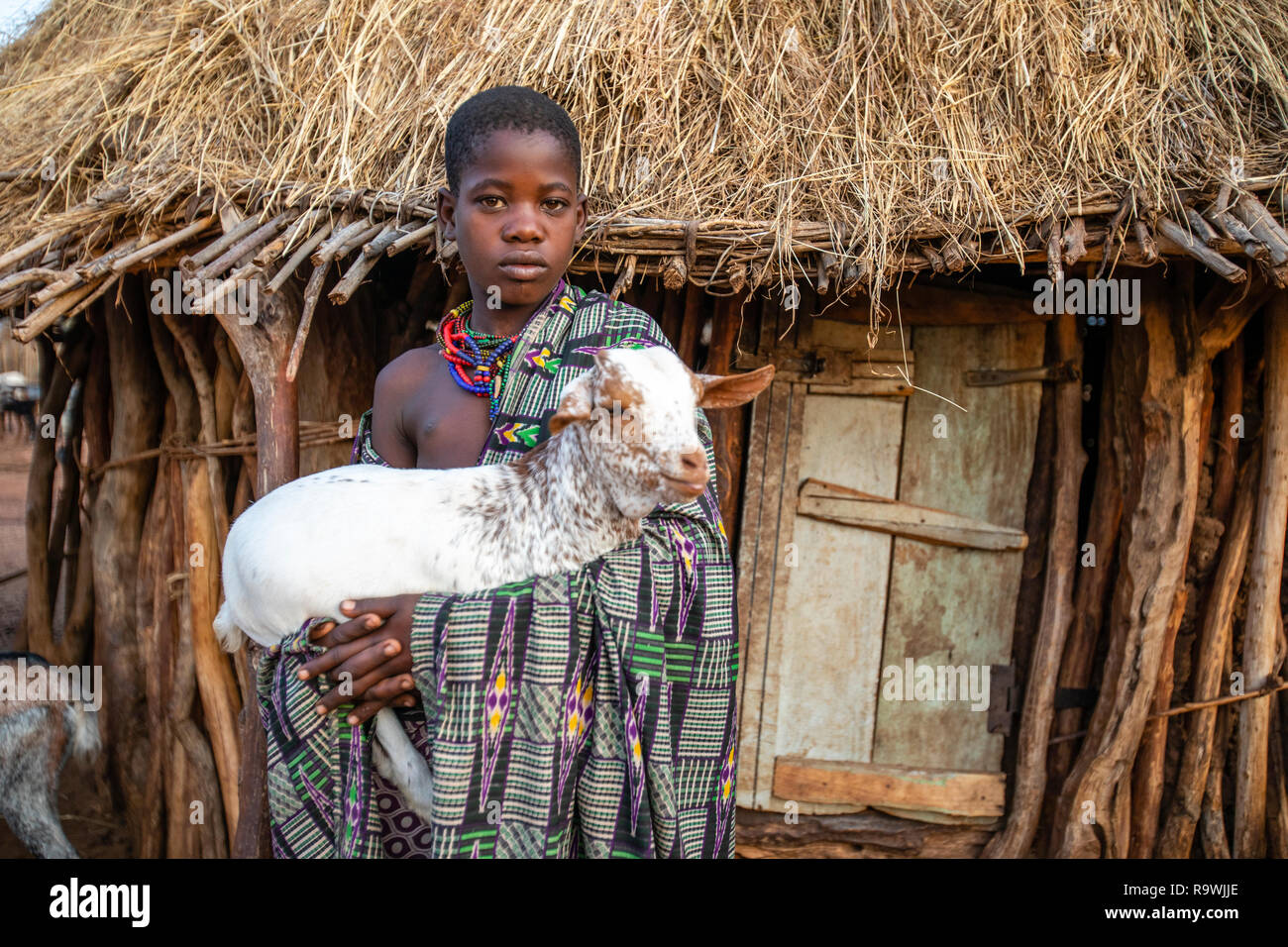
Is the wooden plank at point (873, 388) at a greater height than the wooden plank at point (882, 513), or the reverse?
the wooden plank at point (873, 388)

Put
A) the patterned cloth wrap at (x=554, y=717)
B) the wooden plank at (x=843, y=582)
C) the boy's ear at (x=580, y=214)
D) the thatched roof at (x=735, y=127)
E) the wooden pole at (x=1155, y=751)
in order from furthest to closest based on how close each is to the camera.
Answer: the wooden plank at (x=843, y=582) → the wooden pole at (x=1155, y=751) → the thatched roof at (x=735, y=127) → the boy's ear at (x=580, y=214) → the patterned cloth wrap at (x=554, y=717)

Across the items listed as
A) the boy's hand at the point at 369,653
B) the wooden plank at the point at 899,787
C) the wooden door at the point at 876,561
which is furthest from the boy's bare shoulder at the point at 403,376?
the wooden plank at the point at 899,787

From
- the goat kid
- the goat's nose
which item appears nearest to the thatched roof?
the goat's nose

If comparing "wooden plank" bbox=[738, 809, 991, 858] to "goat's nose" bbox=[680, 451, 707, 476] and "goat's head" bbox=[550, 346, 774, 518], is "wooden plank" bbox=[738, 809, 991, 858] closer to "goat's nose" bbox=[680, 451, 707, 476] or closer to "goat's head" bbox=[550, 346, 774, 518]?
"goat's head" bbox=[550, 346, 774, 518]

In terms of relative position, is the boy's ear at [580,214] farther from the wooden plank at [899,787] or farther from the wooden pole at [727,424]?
the wooden plank at [899,787]

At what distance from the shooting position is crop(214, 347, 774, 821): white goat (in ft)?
6.16

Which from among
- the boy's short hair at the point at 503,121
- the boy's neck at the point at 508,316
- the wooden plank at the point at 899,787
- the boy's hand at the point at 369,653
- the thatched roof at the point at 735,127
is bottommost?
the wooden plank at the point at 899,787

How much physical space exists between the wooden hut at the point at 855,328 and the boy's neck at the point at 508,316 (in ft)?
2.83

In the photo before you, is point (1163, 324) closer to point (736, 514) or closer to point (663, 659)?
point (736, 514)

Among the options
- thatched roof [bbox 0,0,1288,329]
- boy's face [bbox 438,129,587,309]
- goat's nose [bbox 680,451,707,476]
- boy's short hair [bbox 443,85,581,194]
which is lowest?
goat's nose [bbox 680,451,707,476]

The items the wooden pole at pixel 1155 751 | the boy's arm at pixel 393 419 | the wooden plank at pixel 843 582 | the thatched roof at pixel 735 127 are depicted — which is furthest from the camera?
the wooden plank at pixel 843 582

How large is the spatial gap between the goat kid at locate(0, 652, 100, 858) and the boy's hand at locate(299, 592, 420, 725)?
9.95ft

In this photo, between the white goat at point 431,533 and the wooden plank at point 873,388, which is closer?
the white goat at point 431,533

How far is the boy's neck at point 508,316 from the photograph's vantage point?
219 cm
